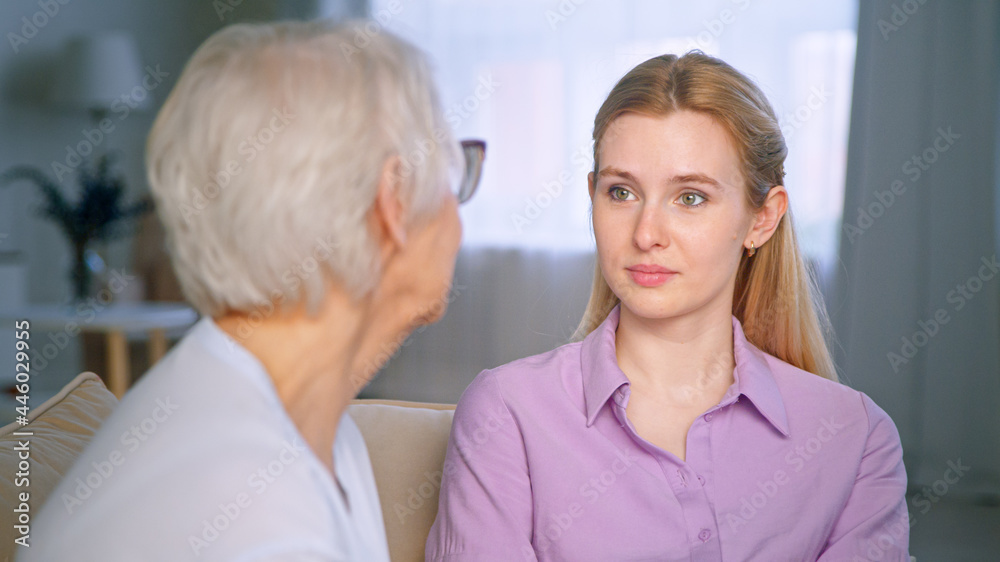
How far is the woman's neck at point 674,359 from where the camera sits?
4.29ft

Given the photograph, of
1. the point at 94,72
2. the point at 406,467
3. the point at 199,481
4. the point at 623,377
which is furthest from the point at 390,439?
the point at 94,72

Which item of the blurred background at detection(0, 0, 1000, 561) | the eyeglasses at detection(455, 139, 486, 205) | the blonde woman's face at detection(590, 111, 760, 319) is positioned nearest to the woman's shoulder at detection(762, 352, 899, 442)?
the blonde woman's face at detection(590, 111, 760, 319)

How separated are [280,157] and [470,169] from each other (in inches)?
8.6

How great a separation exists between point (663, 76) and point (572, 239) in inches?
115

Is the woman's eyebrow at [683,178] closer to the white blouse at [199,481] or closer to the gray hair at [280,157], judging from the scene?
the gray hair at [280,157]

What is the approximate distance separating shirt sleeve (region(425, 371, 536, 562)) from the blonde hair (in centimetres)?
31

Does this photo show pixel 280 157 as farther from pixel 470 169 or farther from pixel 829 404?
pixel 829 404

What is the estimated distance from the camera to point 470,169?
817 mm

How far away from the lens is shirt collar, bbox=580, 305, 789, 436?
1.25 metres

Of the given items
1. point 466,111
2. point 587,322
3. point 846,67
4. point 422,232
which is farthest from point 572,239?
point 422,232

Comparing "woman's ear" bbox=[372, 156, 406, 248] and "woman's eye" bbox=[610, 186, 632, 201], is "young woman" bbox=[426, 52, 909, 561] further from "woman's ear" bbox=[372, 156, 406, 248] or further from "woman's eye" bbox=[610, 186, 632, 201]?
"woman's ear" bbox=[372, 156, 406, 248]

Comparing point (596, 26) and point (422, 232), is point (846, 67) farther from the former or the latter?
point (422, 232)

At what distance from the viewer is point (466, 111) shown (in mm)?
4398

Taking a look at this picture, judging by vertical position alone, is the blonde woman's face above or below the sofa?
above
